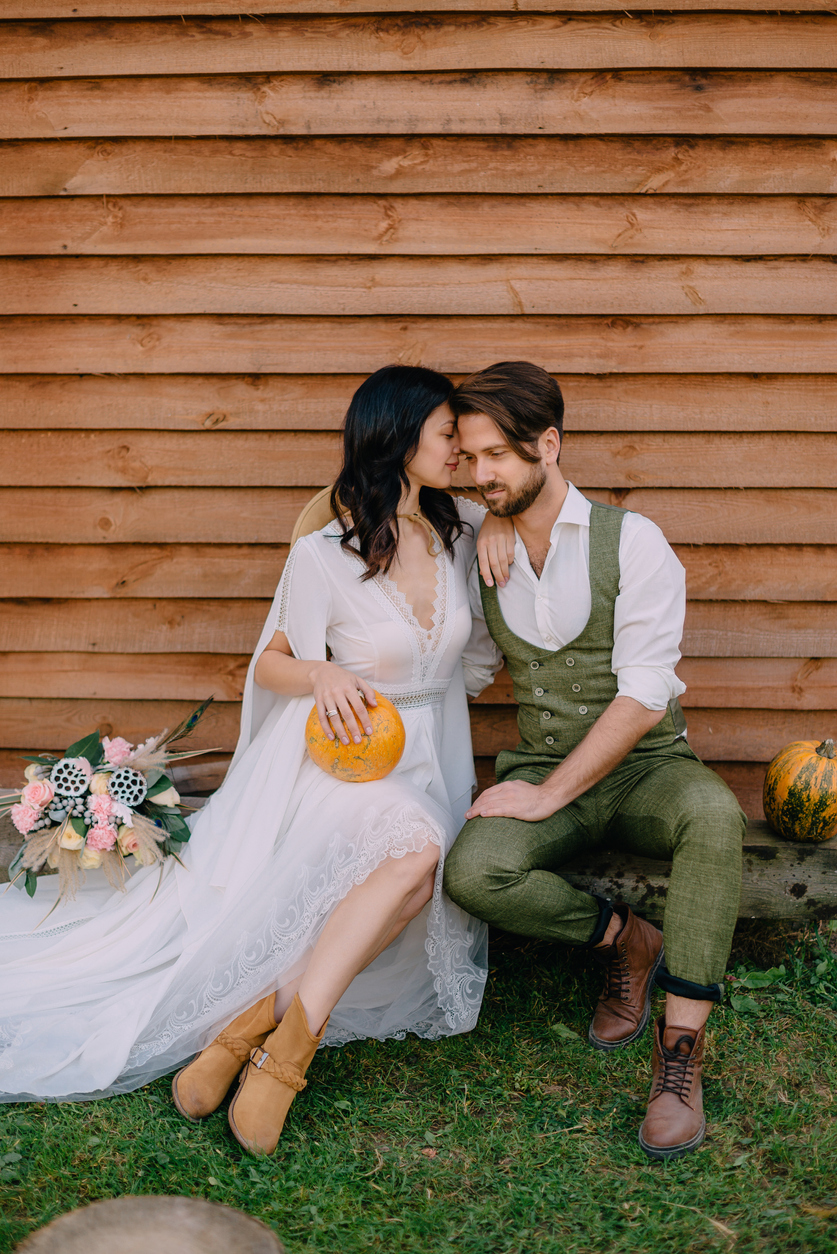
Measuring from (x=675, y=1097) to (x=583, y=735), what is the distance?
96cm

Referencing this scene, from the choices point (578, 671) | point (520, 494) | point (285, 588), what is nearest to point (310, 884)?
point (285, 588)

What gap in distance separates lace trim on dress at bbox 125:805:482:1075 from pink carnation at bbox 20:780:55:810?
716mm

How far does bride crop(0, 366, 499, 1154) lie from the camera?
236 cm

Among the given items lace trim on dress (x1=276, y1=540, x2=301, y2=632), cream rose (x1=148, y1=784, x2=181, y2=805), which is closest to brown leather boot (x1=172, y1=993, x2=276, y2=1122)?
cream rose (x1=148, y1=784, x2=181, y2=805)

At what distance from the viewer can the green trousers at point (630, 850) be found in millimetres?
2297

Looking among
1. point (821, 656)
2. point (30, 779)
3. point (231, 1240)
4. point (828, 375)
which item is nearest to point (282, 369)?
point (30, 779)

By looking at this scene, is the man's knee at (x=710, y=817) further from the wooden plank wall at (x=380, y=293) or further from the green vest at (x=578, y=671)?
the wooden plank wall at (x=380, y=293)

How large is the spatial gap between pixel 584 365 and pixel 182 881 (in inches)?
81.9

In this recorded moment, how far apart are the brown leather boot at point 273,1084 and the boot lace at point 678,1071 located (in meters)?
0.85

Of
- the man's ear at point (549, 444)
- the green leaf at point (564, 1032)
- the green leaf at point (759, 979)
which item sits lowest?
the green leaf at point (564, 1032)

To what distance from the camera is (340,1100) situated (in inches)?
94.5

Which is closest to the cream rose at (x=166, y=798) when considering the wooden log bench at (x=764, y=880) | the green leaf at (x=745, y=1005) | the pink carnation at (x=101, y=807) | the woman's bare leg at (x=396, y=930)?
the pink carnation at (x=101, y=807)

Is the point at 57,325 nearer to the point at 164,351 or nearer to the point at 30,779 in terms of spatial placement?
the point at 164,351

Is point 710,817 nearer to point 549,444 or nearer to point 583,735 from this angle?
point 583,735
